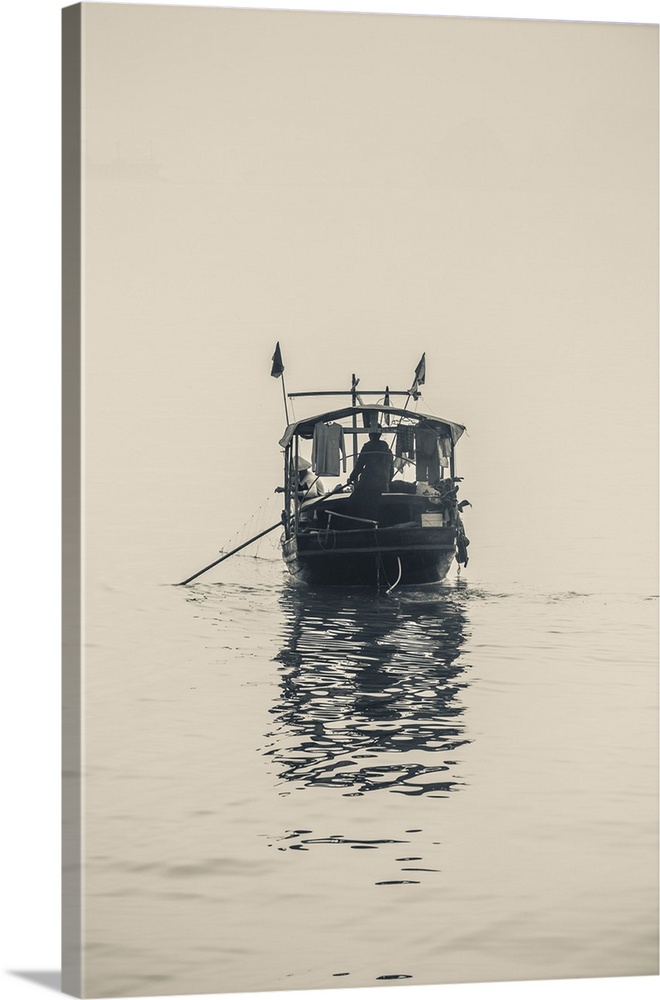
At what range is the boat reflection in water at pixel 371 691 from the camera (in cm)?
502

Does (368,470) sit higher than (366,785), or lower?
higher

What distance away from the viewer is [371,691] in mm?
5113

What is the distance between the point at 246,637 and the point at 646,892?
5.31 feet

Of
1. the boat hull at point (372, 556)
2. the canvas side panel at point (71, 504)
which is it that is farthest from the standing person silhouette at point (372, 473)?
the canvas side panel at point (71, 504)

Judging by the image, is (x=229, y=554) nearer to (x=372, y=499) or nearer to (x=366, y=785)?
(x=372, y=499)

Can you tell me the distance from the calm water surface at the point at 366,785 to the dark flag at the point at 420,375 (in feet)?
2.23

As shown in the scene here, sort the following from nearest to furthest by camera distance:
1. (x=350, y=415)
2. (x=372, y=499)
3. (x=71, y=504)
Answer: (x=71, y=504) → (x=350, y=415) → (x=372, y=499)

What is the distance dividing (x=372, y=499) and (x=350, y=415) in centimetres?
31

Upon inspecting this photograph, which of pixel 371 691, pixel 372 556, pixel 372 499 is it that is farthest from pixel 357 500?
pixel 371 691

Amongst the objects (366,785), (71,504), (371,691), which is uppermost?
(71,504)

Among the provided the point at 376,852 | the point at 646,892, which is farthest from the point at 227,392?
the point at 646,892

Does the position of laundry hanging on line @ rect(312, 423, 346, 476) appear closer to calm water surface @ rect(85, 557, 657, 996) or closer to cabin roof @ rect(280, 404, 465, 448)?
cabin roof @ rect(280, 404, 465, 448)

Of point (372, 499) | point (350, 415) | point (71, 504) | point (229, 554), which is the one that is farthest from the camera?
point (372, 499)

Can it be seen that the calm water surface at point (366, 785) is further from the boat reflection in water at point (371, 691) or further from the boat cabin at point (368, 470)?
the boat cabin at point (368, 470)
